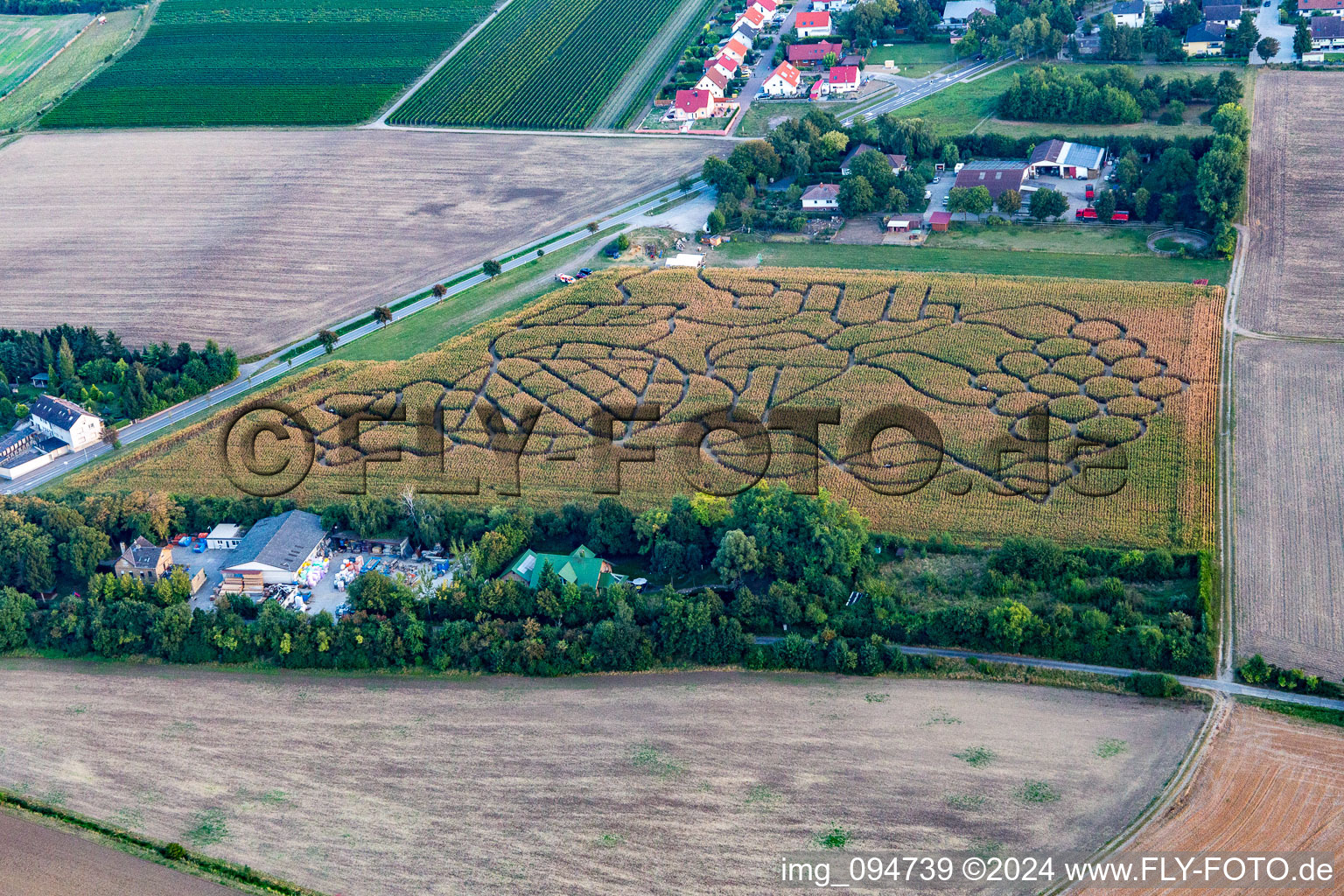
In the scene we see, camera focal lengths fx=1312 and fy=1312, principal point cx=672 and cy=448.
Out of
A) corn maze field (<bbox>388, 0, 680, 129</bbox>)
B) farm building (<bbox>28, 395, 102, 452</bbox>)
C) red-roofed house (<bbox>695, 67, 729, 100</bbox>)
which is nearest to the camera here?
farm building (<bbox>28, 395, 102, 452</bbox>)

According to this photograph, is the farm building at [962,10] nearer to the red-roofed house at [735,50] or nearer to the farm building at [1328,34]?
the red-roofed house at [735,50]

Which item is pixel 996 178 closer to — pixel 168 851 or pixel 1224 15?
pixel 1224 15

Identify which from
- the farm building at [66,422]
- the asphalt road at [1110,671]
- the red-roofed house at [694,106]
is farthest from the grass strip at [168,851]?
the red-roofed house at [694,106]

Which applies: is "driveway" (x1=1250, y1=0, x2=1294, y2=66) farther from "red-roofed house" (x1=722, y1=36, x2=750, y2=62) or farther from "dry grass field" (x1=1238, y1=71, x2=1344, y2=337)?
Answer: "red-roofed house" (x1=722, y1=36, x2=750, y2=62)

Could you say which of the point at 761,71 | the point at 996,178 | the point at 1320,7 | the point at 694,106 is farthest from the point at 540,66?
the point at 1320,7

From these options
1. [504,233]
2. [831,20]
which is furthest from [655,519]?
[831,20]

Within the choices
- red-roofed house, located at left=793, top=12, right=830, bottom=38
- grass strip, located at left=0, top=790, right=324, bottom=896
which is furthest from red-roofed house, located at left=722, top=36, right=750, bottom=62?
grass strip, located at left=0, top=790, right=324, bottom=896

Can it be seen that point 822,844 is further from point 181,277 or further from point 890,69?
point 890,69
